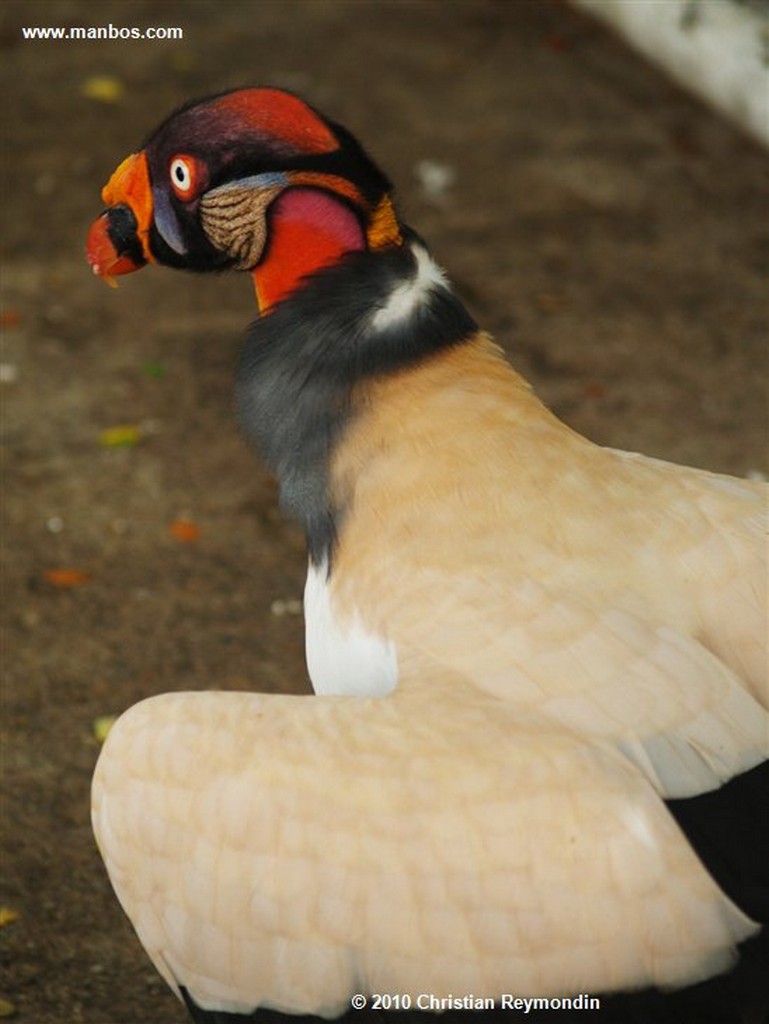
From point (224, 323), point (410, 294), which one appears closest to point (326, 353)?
point (410, 294)

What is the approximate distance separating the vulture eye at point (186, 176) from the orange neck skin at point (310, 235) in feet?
0.44

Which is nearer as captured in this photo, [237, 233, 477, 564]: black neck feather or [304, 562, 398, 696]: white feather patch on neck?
[304, 562, 398, 696]: white feather patch on neck

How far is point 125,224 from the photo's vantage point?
289 cm

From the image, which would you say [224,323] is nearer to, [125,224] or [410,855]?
[125,224]

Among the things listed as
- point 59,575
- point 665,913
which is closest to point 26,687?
point 59,575

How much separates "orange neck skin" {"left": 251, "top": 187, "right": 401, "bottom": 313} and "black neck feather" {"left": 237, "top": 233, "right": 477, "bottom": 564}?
0.02 meters

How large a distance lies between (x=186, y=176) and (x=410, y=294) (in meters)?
0.43

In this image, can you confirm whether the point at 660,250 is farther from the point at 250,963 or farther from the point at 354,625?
the point at 250,963

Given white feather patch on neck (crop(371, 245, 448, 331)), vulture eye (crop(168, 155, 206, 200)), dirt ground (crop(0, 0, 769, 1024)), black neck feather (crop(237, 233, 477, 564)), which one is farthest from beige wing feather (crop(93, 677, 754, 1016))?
dirt ground (crop(0, 0, 769, 1024))

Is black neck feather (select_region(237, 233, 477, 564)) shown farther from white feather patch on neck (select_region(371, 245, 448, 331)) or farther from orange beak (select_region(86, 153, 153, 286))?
orange beak (select_region(86, 153, 153, 286))

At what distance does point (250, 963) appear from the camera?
2.37 meters

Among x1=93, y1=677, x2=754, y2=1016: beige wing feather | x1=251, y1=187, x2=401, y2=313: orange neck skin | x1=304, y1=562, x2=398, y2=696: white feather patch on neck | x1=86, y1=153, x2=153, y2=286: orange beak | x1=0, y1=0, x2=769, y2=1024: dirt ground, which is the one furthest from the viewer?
x1=0, y1=0, x2=769, y2=1024: dirt ground

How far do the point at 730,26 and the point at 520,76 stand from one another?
162 centimetres

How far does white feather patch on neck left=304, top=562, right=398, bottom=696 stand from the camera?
2.63 meters
